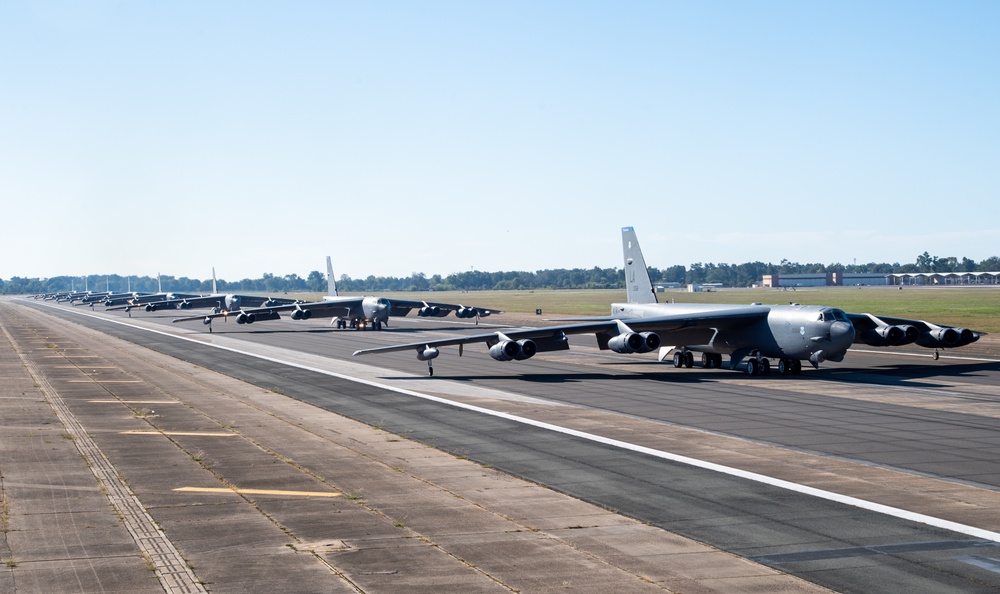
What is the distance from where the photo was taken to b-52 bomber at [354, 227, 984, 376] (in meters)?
37.0

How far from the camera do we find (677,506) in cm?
1541

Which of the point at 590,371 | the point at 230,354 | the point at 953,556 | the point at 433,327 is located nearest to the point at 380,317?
the point at 433,327

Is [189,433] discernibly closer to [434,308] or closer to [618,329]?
[618,329]

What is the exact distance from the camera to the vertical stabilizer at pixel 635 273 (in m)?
47.8

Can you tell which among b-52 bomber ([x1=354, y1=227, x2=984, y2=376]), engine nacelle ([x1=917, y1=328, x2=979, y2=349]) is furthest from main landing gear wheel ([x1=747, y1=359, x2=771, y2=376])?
engine nacelle ([x1=917, y1=328, x2=979, y2=349])

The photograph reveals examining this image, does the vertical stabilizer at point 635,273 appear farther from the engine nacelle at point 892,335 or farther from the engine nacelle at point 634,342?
the engine nacelle at point 892,335

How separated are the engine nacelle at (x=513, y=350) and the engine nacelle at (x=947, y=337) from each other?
1646cm

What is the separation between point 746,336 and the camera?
40219mm

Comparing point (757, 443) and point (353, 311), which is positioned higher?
point (353, 311)

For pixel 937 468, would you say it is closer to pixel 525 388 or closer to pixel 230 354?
pixel 525 388

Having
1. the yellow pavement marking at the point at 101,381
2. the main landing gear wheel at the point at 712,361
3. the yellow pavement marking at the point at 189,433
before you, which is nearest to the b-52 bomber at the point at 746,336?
the main landing gear wheel at the point at 712,361

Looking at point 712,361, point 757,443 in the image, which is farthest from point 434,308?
point 757,443

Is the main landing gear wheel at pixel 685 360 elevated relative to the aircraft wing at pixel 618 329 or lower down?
lower down

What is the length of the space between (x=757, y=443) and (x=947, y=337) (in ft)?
72.8
